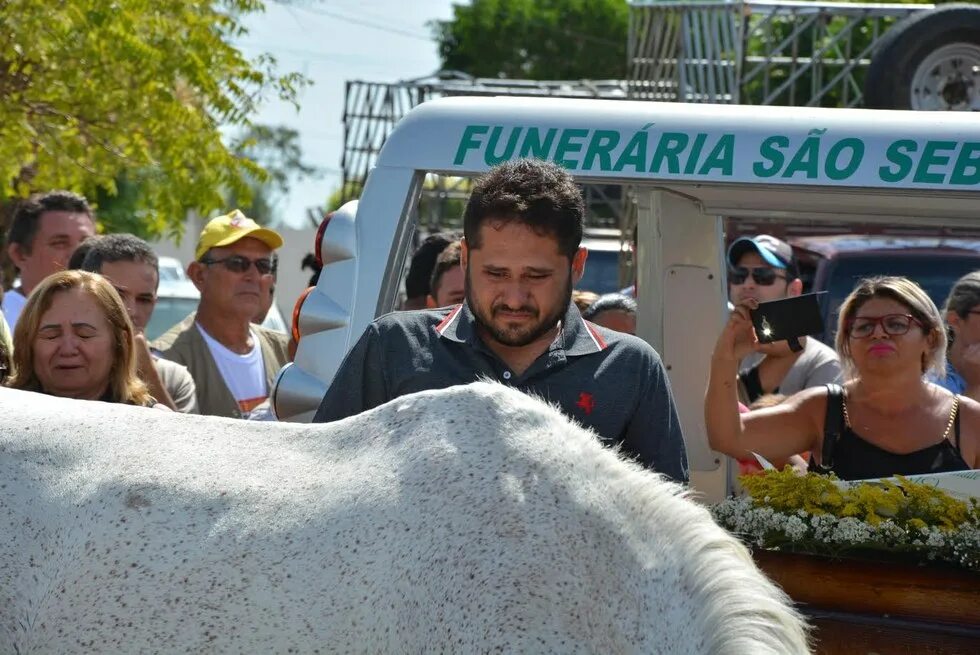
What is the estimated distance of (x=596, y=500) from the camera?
2.41 metres

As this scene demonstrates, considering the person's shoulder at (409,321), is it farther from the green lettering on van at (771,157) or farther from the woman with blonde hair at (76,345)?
the green lettering on van at (771,157)

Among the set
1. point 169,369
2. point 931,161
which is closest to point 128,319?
point 169,369

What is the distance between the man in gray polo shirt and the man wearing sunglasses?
9.53 ft

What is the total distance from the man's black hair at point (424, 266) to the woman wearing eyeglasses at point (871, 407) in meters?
2.79

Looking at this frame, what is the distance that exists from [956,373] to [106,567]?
13.9 ft

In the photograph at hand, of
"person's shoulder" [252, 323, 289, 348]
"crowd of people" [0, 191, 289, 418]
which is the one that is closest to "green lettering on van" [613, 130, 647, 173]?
"crowd of people" [0, 191, 289, 418]

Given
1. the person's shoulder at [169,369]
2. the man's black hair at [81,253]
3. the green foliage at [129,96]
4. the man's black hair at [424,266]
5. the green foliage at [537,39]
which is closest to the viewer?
the person's shoulder at [169,369]

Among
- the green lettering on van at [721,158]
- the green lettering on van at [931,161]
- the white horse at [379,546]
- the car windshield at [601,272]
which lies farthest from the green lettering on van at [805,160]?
the car windshield at [601,272]

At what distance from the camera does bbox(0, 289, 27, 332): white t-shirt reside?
6121mm

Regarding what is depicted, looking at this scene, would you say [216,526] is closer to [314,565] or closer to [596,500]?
[314,565]

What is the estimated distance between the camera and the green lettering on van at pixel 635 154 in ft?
13.4

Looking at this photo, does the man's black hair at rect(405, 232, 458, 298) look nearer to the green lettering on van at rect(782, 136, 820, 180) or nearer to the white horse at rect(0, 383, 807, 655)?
the green lettering on van at rect(782, 136, 820, 180)

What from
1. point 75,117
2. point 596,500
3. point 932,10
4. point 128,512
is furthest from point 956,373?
point 75,117

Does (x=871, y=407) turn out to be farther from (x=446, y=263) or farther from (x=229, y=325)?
(x=229, y=325)
